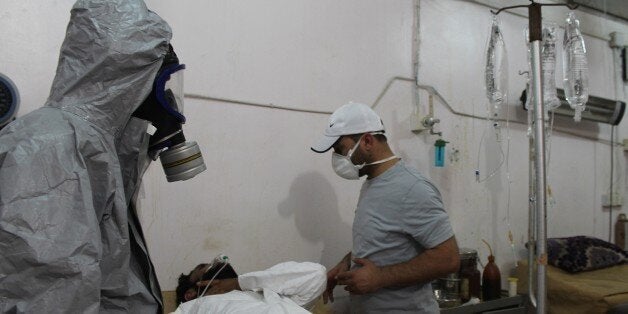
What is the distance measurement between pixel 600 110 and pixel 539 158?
191cm

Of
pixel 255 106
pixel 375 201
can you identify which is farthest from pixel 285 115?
pixel 375 201

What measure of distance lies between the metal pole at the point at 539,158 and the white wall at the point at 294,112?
815 millimetres

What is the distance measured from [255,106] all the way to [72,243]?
123 centimetres

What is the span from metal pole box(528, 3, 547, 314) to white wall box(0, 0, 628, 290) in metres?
0.82

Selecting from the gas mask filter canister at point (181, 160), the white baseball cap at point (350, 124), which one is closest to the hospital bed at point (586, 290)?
the white baseball cap at point (350, 124)

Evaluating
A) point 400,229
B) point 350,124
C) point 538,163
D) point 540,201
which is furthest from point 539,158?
point 350,124

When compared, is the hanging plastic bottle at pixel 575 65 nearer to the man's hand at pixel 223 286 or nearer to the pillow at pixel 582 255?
the pillow at pixel 582 255

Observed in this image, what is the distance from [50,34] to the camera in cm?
152

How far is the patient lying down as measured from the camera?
119 centimetres

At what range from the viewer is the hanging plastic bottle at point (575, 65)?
1.95 meters

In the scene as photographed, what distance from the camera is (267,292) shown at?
127 centimetres

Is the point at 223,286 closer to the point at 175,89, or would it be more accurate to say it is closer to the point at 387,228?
the point at 387,228

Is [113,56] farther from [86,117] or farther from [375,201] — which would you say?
[375,201]

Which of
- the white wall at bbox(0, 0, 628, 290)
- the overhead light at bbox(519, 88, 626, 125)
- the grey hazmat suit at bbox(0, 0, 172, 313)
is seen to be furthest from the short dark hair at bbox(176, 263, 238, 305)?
the overhead light at bbox(519, 88, 626, 125)
